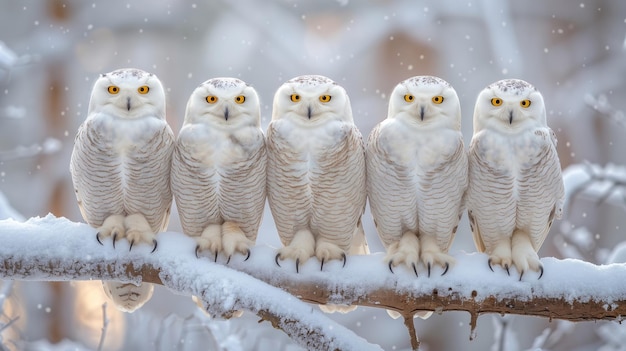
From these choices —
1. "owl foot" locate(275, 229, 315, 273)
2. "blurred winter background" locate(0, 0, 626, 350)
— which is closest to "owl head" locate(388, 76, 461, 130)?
"owl foot" locate(275, 229, 315, 273)

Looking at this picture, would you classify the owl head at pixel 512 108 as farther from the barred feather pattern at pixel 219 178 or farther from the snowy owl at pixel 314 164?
the barred feather pattern at pixel 219 178

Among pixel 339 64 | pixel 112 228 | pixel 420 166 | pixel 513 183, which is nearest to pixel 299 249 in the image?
pixel 420 166

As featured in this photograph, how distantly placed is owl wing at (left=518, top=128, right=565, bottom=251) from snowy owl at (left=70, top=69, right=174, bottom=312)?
1.08 meters

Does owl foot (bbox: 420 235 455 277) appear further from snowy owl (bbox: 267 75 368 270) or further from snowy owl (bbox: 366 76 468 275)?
snowy owl (bbox: 267 75 368 270)

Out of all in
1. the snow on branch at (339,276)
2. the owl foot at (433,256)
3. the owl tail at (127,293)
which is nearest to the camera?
the snow on branch at (339,276)

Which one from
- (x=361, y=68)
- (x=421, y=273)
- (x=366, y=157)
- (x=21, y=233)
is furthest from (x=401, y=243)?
(x=361, y=68)

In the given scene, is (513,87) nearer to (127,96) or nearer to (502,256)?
(502,256)

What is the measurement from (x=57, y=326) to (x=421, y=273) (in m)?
3.87

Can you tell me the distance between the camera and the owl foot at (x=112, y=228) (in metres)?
2.01

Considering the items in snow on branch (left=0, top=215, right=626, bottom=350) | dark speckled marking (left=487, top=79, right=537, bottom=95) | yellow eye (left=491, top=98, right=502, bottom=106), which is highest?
dark speckled marking (left=487, top=79, right=537, bottom=95)

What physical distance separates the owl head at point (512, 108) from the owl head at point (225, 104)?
2.30 feet

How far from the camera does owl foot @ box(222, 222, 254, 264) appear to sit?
2.02 meters

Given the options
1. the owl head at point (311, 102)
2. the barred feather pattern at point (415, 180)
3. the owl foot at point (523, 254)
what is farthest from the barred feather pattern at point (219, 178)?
the owl foot at point (523, 254)

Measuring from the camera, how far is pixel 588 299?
195cm
